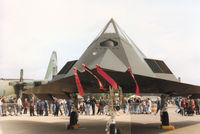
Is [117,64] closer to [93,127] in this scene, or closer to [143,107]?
[93,127]

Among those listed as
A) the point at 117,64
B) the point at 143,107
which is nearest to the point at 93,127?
the point at 117,64

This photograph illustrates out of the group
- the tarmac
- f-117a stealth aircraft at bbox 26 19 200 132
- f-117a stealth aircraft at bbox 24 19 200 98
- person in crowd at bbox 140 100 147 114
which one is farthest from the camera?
person in crowd at bbox 140 100 147 114

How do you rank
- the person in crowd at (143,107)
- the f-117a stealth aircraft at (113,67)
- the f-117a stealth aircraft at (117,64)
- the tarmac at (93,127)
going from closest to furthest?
the f-117a stealth aircraft at (113,67) < the f-117a stealth aircraft at (117,64) < the tarmac at (93,127) < the person in crowd at (143,107)

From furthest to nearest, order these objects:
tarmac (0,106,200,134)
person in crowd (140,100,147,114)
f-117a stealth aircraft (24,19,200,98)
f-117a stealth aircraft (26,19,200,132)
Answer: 1. person in crowd (140,100,147,114)
2. tarmac (0,106,200,134)
3. f-117a stealth aircraft (24,19,200,98)
4. f-117a stealth aircraft (26,19,200,132)

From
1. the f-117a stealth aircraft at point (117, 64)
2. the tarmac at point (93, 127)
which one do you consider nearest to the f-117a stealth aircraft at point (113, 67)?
the f-117a stealth aircraft at point (117, 64)

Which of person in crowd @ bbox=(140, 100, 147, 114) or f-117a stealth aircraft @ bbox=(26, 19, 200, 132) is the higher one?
f-117a stealth aircraft @ bbox=(26, 19, 200, 132)

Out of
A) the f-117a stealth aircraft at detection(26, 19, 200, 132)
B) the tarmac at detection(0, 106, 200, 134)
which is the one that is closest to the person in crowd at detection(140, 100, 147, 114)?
the tarmac at detection(0, 106, 200, 134)

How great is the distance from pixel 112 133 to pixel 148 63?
256 cm

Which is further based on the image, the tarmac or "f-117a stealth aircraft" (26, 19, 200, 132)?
the tarmac

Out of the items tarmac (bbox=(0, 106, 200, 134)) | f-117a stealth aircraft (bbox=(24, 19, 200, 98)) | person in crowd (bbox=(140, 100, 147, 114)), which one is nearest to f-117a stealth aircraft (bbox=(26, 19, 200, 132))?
f-117a stealth aircraft (bbox=(24, 19, 200, 98))

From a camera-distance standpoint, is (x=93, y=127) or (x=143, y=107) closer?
(x=93, y=127)

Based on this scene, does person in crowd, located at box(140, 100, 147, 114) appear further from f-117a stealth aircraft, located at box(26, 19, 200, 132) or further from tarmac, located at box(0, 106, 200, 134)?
f-117a stealth aircraft, located at box(26, 19, 200, 132)

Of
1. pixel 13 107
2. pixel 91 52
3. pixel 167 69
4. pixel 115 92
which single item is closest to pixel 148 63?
pixel 167 69

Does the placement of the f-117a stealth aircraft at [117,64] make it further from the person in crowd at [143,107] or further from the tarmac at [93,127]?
the person in crowd at [143,107]
